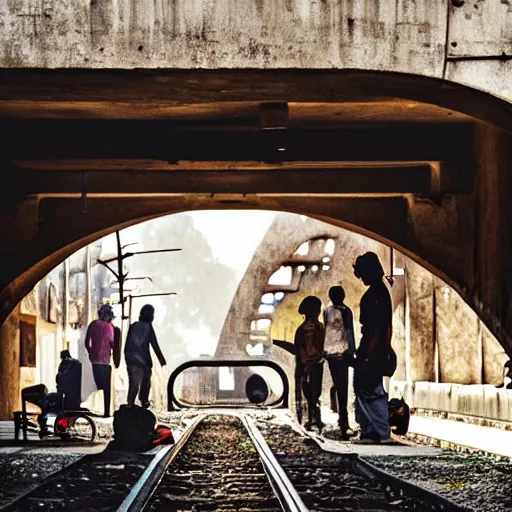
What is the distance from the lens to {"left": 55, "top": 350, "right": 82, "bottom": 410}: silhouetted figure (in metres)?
14.5

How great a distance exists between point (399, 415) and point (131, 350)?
4.10 metres

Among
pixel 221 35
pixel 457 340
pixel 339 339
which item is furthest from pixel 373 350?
pixel 457 340

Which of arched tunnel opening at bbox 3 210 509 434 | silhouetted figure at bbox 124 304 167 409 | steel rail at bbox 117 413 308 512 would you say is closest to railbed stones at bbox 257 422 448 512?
steel rail at bbox 117 413 308 512

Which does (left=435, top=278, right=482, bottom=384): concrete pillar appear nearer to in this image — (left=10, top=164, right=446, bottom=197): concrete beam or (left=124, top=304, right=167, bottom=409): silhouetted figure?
(left=124, top=304, right=167, bottom=409): silhouetted figure

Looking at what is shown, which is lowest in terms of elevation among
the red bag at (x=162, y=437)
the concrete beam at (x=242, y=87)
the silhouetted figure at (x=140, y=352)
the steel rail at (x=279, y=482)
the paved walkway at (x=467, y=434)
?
the paved walkway at (x=467, y=434)

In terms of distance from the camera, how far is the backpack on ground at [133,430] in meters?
13.3

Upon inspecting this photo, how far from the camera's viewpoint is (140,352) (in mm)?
17312

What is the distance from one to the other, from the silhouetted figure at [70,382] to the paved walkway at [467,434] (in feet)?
15.7

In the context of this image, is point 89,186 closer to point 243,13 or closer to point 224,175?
point 224,175

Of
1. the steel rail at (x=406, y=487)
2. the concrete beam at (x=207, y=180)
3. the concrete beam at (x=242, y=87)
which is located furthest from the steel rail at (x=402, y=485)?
the concrete beam at (x=207, y=180)

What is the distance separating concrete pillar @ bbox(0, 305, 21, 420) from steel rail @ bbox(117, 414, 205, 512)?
599 centimetres

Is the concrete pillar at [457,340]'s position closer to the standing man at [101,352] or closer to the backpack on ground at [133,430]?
the standing man at [101,352]

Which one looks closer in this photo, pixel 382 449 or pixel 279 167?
pixel 382 449

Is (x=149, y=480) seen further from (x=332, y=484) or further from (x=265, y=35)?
(x=265, y=35)
